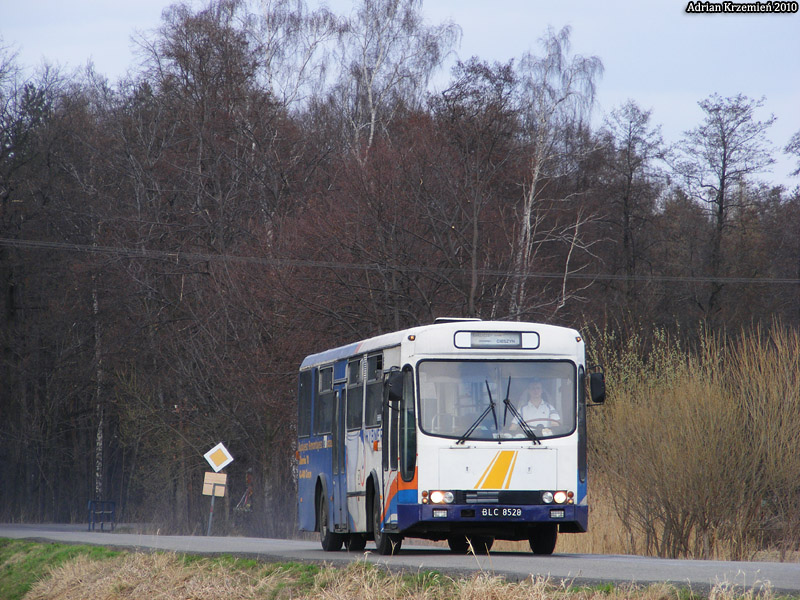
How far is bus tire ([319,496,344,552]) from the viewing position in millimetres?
19234

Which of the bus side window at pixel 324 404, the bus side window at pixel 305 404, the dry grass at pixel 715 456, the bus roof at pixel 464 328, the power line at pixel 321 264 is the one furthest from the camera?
the power line at pixel 321 264

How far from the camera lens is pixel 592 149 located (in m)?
48.0

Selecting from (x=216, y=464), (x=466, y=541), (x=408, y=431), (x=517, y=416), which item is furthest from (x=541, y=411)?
(x=216, y=464)

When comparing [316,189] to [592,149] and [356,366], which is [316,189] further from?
[356,366]

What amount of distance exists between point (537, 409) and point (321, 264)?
1987 centimetres

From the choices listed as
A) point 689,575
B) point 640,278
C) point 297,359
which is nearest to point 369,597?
point 689,575

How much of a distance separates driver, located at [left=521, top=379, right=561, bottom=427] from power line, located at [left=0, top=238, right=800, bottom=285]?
18038 mm

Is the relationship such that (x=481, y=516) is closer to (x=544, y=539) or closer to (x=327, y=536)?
(x=544, y=539)

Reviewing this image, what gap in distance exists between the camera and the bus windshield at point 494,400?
1602 centimetres

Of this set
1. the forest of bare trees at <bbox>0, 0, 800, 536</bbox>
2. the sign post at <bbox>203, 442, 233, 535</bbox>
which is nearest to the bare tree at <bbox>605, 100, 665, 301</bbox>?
the forest of bare trees at <bbox>0, 0, 800, 536</bbox>

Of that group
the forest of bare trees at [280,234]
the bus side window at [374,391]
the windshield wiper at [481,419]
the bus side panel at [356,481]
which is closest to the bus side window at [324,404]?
the bus side panel at [356,481]

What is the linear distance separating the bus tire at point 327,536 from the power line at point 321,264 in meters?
14.8

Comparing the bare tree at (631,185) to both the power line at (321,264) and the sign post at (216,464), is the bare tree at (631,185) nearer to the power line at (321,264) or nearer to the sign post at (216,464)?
the power line at (321,264)

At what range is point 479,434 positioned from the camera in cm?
1597
